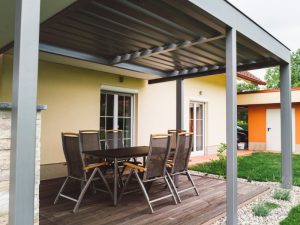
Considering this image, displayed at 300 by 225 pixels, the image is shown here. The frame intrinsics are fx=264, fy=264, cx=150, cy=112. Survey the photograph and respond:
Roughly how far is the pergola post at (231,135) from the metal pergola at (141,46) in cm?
1

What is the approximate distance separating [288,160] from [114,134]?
12.1ft

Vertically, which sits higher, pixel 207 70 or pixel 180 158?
pixel 207 70

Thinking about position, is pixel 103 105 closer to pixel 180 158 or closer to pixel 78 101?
Answer: pixel 78 101

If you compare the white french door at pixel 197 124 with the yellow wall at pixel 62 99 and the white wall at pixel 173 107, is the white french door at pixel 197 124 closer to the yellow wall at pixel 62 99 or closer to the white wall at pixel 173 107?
the white wall at pixel 173 107

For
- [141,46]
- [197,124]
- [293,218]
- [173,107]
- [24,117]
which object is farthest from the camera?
[197,124]

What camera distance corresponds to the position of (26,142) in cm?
174

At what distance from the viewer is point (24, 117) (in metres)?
1.74

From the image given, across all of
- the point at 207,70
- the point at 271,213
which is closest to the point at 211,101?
the point at 207,70

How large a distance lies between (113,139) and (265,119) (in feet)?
29.9

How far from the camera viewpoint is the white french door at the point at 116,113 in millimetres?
7152

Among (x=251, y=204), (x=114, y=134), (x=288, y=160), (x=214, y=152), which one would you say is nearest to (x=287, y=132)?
(x=288, y=160)

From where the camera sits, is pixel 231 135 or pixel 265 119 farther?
pixel 265 119

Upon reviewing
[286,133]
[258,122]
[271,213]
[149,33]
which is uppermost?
[149,33]

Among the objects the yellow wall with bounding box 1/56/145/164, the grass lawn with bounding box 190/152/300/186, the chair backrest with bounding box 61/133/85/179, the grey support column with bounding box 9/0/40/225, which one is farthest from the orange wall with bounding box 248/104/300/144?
the grey support column with bounding box 9/0/40/225
